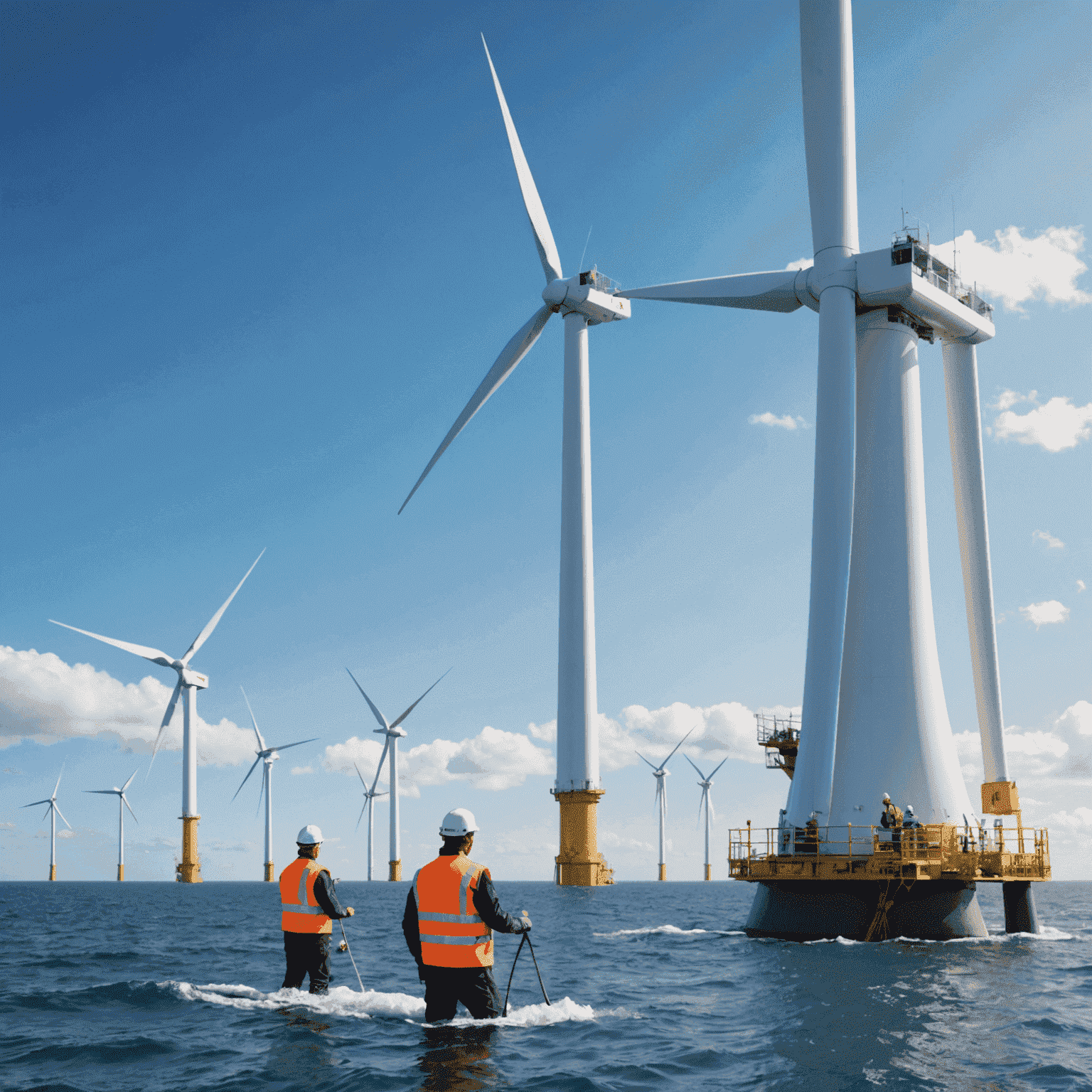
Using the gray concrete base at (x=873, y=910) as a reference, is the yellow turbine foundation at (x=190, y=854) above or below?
below

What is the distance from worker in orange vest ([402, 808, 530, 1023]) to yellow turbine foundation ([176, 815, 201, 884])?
369 ft

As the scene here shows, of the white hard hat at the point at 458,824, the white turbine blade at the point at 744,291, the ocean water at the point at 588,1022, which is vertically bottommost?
the ocean water at the point at 588,1022

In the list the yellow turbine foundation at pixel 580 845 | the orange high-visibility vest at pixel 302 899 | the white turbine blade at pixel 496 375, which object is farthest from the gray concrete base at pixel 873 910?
the white turbine blade at pixel 496 375

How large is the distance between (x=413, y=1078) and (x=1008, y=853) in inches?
1149

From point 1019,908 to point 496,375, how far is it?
45.8 meters

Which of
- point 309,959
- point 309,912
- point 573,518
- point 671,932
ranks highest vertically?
point 573,518

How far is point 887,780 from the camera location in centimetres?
3706

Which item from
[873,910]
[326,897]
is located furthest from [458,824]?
[873,910]

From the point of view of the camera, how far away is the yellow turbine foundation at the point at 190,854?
118 metres

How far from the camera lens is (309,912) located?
16.3 m

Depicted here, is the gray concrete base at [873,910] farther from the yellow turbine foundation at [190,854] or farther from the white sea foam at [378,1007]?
the yellow turbine foundation at [190,854]

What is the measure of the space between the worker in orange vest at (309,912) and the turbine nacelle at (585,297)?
2404 inches

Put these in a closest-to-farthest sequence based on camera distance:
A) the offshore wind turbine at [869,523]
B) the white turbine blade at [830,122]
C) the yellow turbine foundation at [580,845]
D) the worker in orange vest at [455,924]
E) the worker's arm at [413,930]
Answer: the worker in orange vest at [455,924], the worker's arm at [413,930], the offshore wind turbine at [869,523], the white turbine blade at [830,122], the yellow turbine foundation at [580,845]

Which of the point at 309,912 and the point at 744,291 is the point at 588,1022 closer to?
the point at 309,912
